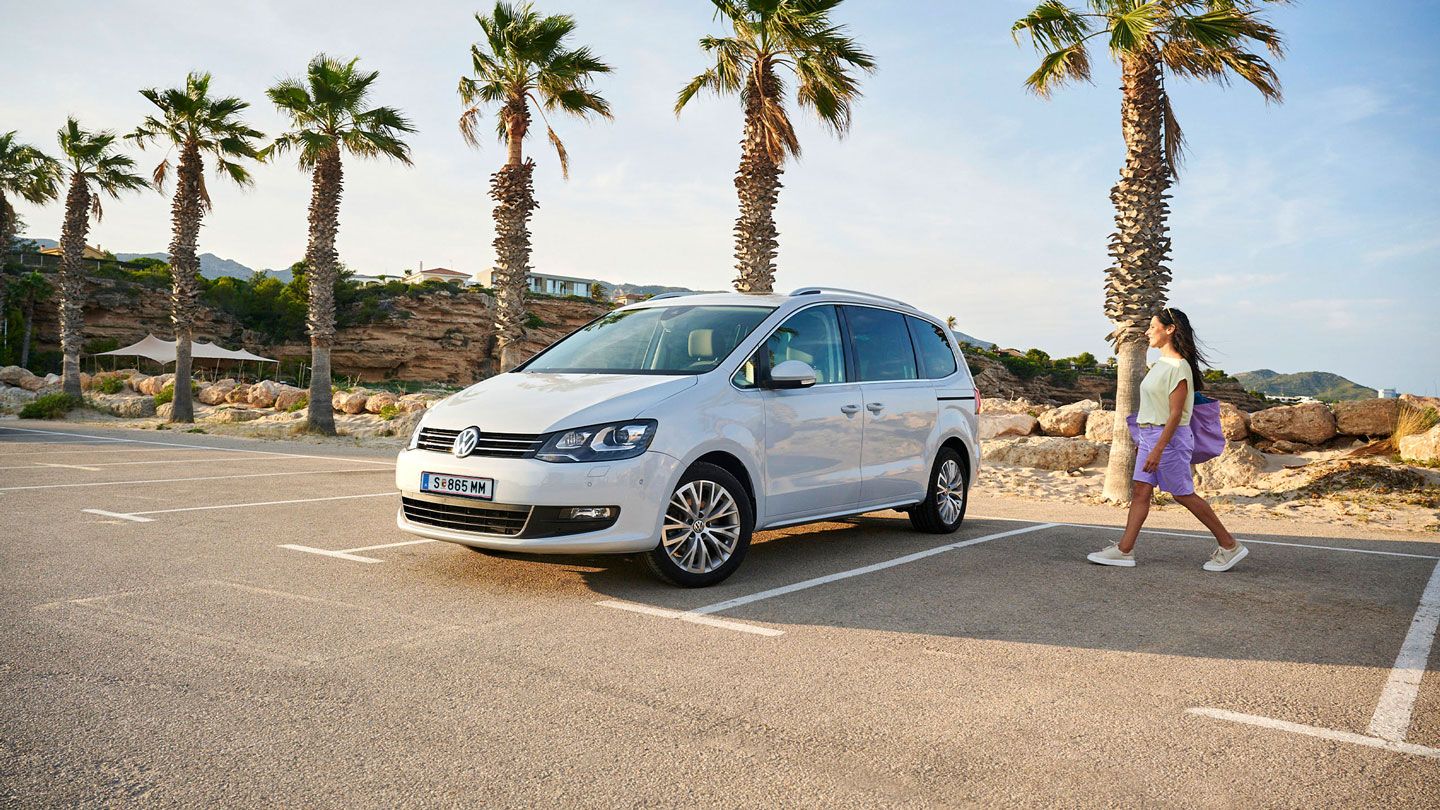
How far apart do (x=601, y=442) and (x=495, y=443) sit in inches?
25.0

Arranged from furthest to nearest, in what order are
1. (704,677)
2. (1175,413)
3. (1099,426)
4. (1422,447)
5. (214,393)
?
(214,393) < (1099,426) < (1422,447) < (1175,413) < (704,677)

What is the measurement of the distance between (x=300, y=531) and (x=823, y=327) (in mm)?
4381

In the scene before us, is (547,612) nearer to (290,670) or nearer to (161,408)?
(290,670)

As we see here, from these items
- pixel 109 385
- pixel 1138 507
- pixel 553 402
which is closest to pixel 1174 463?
pixel 1138 507

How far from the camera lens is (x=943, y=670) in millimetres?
4199

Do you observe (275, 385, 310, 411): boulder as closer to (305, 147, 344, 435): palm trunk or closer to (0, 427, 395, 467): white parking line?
(305, 147, 344, 435): palm trunk

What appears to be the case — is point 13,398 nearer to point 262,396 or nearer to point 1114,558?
point 262,396

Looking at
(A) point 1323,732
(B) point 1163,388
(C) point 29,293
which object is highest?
(C) point 29,293

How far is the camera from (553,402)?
5590 millimetres

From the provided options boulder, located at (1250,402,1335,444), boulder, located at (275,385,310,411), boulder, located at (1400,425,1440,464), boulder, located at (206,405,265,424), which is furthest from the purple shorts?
boulder, located at (275,385,310,411)

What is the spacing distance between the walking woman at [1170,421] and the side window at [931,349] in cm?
185

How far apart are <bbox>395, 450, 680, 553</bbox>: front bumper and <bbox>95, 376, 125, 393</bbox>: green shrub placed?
3921 centimetres

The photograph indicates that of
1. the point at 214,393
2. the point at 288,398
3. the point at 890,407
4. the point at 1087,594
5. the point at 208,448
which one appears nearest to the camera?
the point at 1087,594

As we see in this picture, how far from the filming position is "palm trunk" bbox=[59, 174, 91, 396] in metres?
31.3
